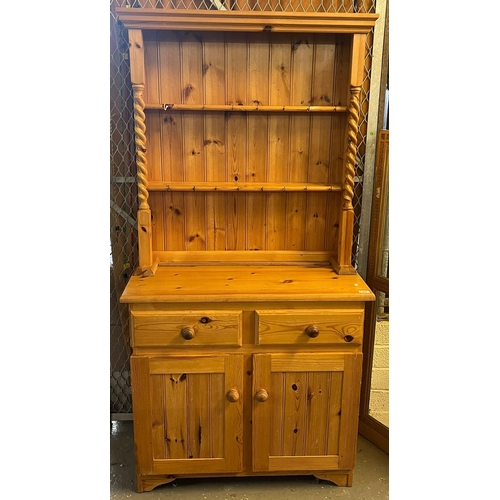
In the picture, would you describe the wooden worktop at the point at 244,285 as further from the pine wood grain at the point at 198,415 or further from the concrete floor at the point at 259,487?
the concrete floor at the point at 259,487

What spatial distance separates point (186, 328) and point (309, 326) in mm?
447

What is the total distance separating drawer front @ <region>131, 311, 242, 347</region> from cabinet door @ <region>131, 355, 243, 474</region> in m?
0.07

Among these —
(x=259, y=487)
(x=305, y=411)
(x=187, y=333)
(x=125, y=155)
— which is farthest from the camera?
(x=125, y=155)

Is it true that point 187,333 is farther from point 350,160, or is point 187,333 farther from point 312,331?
point 350,160

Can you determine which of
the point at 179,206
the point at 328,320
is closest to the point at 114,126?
the point at 179,206

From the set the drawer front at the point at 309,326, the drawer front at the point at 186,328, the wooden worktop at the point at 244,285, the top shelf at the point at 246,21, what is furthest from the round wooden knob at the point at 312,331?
the top shelf at the point at 246,21

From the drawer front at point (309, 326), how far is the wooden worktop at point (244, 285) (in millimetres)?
57

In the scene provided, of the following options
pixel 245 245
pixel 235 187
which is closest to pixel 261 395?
pixel 245 245

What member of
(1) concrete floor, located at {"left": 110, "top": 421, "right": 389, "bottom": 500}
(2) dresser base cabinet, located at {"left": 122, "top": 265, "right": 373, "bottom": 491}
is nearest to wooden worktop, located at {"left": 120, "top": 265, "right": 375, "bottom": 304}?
(2) dresser base cabinet, located at {"left": 122, "top": 265, "right": 373, "bottom": 491}

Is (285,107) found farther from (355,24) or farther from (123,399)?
(123,399)

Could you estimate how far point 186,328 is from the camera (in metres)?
1.64

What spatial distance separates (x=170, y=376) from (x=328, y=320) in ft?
2.04

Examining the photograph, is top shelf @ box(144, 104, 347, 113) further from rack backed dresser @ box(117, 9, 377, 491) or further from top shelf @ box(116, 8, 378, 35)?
top shelf @ box(116, 8, 378, 35)

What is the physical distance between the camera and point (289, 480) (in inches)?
73.7
